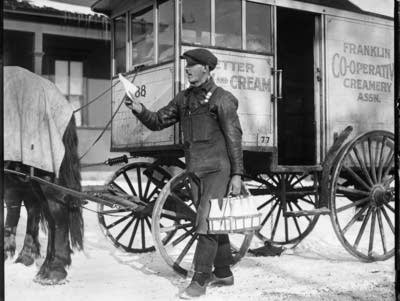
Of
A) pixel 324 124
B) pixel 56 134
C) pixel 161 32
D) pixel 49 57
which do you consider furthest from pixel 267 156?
pixel 49 57

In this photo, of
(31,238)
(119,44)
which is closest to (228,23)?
(119,44)

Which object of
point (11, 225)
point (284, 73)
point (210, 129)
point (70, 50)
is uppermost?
point (70, 50)

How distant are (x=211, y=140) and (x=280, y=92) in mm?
1416

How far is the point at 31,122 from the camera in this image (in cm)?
488

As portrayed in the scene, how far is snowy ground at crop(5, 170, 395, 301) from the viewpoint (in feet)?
15.0

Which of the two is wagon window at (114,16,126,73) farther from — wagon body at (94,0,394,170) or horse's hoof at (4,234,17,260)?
horse's hoof at (4,234,17,260)

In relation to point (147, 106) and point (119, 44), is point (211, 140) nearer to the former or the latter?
point (147, 106)

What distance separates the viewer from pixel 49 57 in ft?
45.5

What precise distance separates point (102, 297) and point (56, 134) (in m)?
1.38

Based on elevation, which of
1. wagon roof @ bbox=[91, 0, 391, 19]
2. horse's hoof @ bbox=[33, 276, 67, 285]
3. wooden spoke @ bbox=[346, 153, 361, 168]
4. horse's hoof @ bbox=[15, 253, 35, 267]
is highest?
wagon roof @ bbox=[91, 0, 391, 19]

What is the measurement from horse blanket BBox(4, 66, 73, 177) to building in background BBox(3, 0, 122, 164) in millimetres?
8037

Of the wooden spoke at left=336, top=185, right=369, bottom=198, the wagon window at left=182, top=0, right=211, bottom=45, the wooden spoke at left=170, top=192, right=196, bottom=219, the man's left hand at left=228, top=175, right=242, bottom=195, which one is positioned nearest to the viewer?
the man's left hand at left=228, top=175, right=242, bottom=195

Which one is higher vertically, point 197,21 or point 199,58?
point 197,21

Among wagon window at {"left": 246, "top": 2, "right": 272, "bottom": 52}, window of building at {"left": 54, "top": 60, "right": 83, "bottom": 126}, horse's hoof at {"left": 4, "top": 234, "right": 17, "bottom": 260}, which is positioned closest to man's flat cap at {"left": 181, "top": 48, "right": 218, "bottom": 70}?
wagon window at {"left": 246, "top": 2, "right": 272, "bottom": 52}
